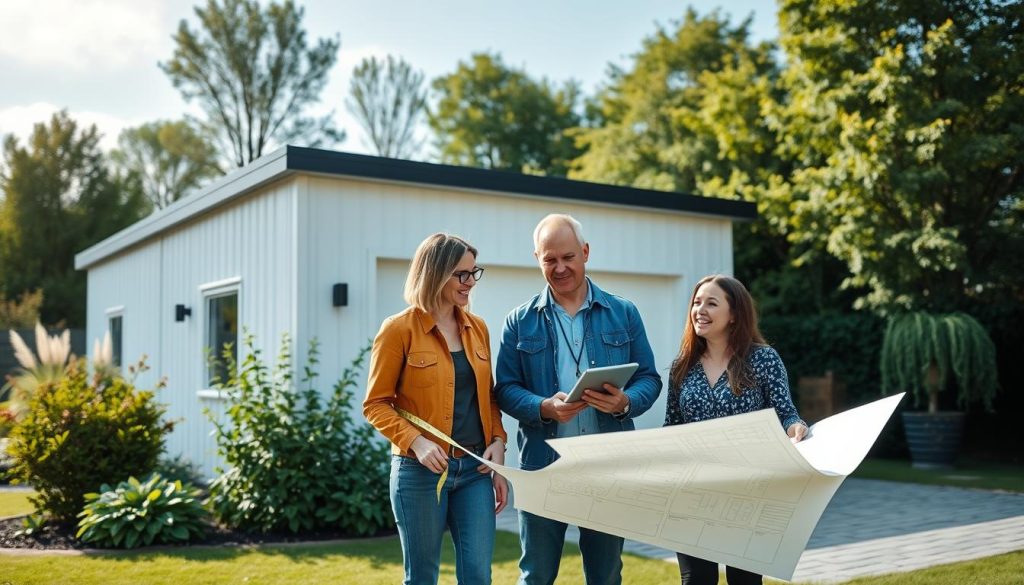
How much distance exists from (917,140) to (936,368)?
9.45ft

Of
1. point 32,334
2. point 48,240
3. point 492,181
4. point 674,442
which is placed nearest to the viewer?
point 674,442

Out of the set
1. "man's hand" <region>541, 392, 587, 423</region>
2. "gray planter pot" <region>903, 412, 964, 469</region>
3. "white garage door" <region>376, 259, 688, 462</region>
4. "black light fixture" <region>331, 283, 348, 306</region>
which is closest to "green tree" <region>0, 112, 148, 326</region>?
"white garage door" <region>376, 259, 688, 462</region>

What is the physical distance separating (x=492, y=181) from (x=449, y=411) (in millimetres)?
5302

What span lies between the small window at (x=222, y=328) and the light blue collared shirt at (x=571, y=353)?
5840 mm

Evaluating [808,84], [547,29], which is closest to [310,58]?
[547,29]

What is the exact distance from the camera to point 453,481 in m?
2.92

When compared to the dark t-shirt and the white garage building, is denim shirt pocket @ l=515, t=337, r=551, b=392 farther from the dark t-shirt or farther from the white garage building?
the white garage building

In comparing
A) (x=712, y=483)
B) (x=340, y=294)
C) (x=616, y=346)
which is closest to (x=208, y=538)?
(x=340, y=294)

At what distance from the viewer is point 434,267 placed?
295cm

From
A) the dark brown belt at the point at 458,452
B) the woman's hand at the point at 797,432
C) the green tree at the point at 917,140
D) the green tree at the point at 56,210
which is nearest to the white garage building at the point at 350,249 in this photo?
the green tree at the point at 917,140

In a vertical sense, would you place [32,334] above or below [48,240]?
below

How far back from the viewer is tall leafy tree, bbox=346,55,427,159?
30.3m

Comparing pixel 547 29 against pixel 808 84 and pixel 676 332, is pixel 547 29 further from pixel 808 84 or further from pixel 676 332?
pixel 676 332

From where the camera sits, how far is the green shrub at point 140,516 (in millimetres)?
6074
